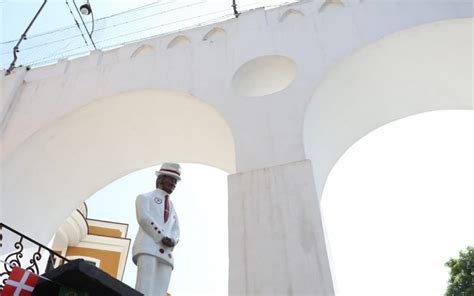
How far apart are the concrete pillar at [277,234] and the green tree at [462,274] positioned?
1269 centimetres

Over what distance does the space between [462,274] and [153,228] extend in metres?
14.5

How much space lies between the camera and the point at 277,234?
4.15 m

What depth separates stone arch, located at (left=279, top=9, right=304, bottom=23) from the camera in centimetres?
651

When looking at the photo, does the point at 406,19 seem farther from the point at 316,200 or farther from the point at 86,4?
the point at 86,4

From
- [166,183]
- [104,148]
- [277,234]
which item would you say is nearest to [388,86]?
[277,234]

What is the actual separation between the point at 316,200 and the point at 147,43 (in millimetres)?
4715

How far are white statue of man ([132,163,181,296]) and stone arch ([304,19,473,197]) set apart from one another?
6.87 feet

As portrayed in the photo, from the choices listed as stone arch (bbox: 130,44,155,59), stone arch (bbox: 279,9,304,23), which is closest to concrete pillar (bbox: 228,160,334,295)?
stone arch (bbox: 279,9,304,23)

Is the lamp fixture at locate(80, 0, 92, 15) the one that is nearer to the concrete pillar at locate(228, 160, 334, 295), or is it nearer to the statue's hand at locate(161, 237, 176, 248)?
the concrete pillar at locate(228, 160, 334, 295)

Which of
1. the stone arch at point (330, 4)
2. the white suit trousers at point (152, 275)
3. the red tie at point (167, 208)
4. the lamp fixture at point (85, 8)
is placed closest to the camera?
the white suit trousers at point (152, 275)

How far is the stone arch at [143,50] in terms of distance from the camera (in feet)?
23.9

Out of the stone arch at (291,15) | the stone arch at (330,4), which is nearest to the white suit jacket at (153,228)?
the stone arch at (291,15)

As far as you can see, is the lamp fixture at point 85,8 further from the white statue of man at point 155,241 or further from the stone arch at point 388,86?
the white statue of man at point 155,241

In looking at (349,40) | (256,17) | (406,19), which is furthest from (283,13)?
(406,19)
